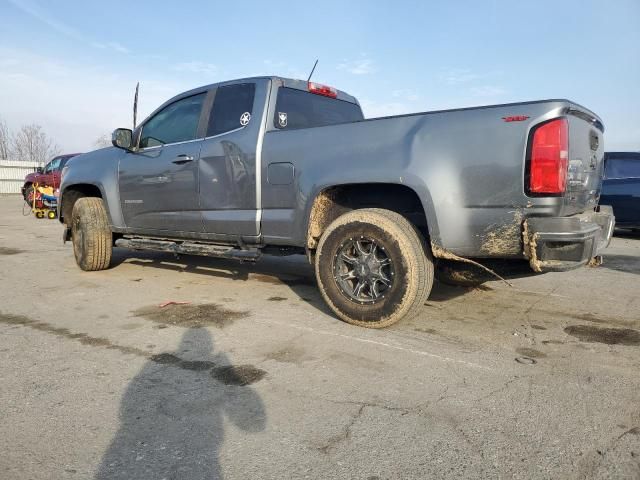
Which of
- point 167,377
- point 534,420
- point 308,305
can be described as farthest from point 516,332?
point 167,377

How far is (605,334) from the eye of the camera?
3.56 metres

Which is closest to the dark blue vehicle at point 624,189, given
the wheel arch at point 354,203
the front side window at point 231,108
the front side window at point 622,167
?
the front side window at point 622,167

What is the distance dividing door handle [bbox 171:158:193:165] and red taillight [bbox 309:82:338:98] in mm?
1363

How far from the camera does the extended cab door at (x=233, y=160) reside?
4.15m

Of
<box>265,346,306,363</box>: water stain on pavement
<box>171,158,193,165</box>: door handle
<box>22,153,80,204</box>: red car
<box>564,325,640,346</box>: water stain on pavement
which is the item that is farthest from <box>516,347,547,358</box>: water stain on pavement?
<box>22,153,80,204</box>: red car

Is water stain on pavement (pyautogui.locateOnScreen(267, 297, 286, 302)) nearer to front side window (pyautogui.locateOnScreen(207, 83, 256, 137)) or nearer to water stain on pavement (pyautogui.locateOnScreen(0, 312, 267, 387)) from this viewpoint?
water stain on pavement (pyautogui.locateOnScreen(0, 312, 267, 387))

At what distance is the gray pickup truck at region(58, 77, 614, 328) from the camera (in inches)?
115

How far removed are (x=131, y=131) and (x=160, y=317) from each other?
2570 mm

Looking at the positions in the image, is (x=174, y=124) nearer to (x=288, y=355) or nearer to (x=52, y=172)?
(x=288, y=355)

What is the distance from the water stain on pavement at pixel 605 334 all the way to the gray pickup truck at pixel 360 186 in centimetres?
63

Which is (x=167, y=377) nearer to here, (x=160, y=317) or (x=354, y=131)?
(x=160, y=317)

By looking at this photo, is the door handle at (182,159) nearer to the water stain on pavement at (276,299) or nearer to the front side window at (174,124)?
the front side window at (174,124)

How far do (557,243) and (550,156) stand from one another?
534mm

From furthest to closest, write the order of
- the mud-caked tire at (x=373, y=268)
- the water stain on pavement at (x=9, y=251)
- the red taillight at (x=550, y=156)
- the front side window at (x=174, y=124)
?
the water stain on pavement at (x=9, y=251)
the front side window at (x=174, y=124)
the mud-caked tire at (x=373, y=268)
the red taillight at (x=550, y=156)
